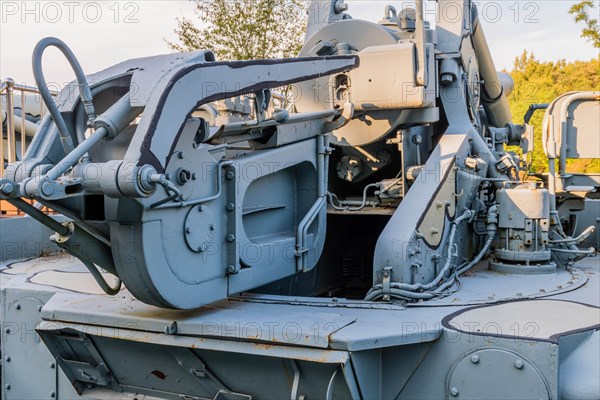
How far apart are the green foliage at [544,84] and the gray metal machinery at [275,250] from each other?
16997 millimetres

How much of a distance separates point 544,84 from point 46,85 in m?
26.0

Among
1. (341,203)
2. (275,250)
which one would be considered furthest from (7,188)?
(341,203)

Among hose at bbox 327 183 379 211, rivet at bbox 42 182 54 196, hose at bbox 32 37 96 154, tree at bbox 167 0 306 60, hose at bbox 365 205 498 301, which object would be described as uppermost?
tree at bbox 167 0 306 60

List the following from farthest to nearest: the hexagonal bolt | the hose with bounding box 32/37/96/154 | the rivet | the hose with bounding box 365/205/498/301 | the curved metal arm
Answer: the hose with bounding box 365/205/498/301 < the hexagonal bolt < the curved metal arm < the hose with bounding box 32/37/96/154 < the rivet

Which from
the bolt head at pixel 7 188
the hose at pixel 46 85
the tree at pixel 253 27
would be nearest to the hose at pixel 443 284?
the hose at pixel 46 85

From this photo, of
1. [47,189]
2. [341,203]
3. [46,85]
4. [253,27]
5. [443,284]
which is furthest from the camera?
A: [253,27]

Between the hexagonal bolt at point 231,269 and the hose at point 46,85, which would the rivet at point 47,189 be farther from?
the hexagonal bolt at point 231,269

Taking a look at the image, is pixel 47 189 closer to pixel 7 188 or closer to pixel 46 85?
pixel 7 188

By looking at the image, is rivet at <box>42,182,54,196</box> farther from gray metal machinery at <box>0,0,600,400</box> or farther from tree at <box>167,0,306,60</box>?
tree at <box>167,0,306,60</box>

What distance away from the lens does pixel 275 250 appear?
413 cm

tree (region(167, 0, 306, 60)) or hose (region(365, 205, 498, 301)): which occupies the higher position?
tree (region(167, 0, 306, 60))

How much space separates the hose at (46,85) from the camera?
3.00m

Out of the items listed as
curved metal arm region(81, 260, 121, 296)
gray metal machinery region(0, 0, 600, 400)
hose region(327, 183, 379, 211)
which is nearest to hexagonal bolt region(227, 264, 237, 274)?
gray metal machinery region(0, 0, 600, 400)

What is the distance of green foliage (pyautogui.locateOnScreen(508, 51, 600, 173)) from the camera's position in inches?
925
